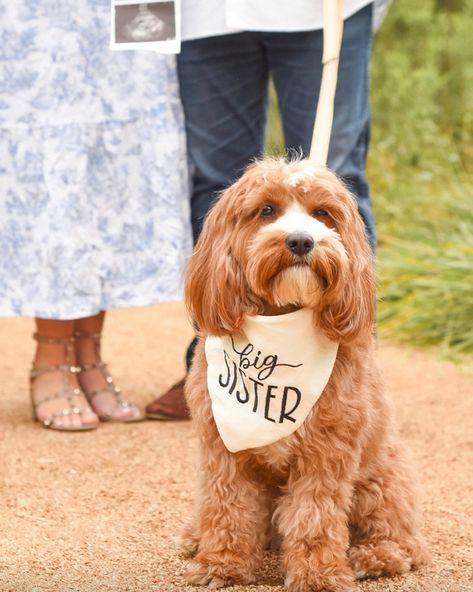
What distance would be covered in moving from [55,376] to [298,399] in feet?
6.58

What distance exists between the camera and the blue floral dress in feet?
14.2

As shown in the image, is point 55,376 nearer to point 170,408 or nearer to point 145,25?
point 170,408

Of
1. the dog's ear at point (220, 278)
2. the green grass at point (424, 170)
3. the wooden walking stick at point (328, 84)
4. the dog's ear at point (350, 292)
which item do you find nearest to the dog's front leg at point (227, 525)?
the dog's ear at point (220, 278)

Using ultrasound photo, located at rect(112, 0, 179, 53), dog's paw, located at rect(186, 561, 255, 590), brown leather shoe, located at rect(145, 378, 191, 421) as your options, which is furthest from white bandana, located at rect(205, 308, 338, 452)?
brown leather shoe, located at rect(145, 378, 191, 421)

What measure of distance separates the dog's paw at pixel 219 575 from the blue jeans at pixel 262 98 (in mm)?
1376

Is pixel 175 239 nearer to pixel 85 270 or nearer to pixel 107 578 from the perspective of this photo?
pixel 85 270

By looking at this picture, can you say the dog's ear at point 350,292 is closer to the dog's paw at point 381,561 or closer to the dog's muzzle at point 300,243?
the dog's muzzle at point 300,243

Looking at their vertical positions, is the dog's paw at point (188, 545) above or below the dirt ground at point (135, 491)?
above

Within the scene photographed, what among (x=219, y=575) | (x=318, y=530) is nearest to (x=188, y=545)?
(x=219, y=575)

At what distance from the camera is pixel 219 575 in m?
2.92

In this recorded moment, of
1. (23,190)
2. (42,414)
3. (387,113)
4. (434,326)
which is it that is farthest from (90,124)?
(387,113)

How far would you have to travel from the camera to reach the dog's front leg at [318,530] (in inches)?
112

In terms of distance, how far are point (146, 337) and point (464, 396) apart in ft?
7.59

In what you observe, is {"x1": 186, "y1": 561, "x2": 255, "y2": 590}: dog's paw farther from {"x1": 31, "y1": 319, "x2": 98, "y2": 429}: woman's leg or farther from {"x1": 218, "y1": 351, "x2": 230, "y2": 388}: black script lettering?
{"x1": 31, "y1": 319, "x2": 98, "y2": 429}: woman's leg
